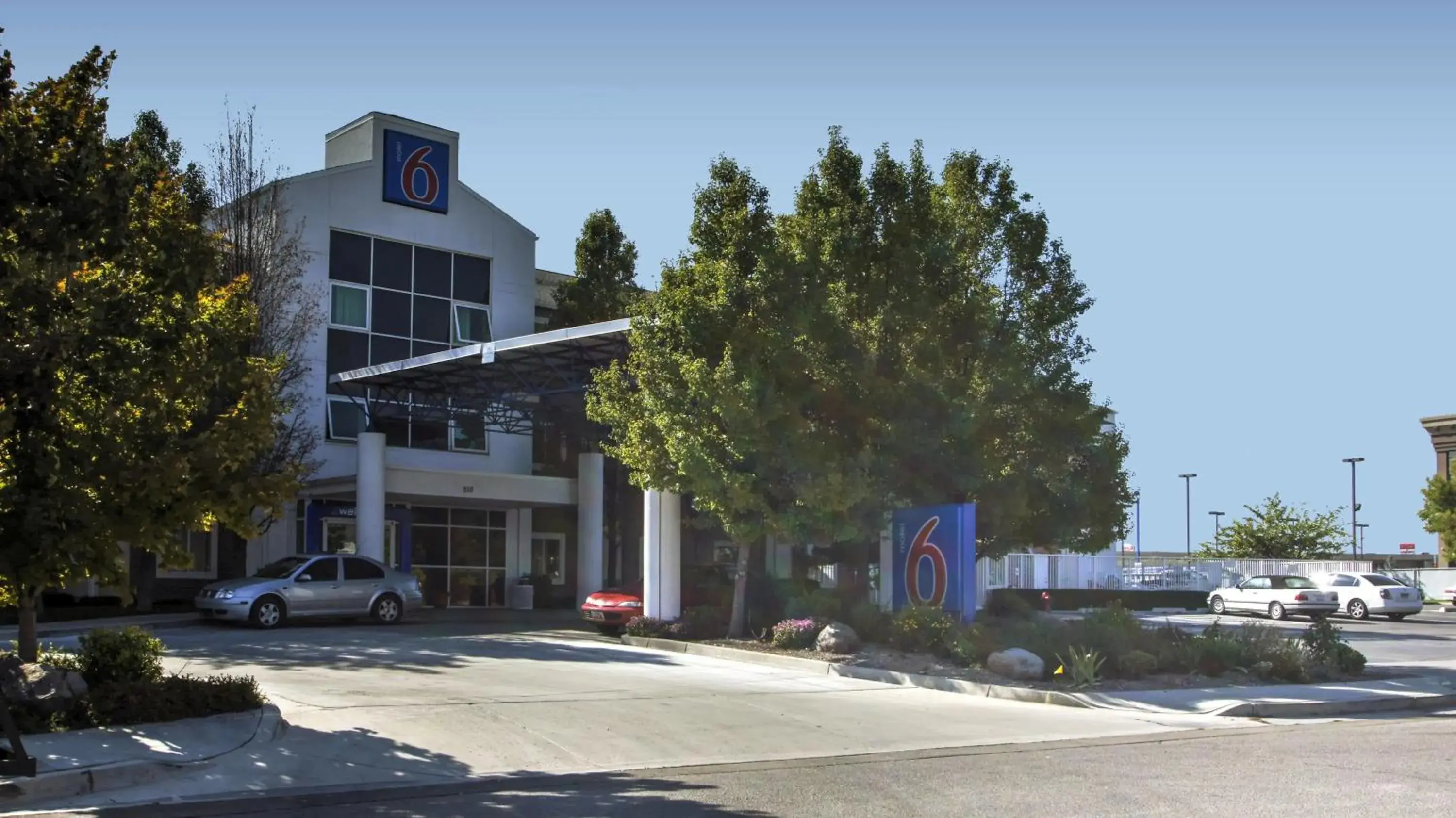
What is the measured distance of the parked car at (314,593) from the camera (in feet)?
90.3

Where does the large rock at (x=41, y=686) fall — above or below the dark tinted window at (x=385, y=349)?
below

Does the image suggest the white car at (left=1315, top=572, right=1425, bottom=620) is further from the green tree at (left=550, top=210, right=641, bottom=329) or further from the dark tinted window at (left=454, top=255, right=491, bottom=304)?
the dark tinted window at (left=454, top=255, right=491, bottom=304)

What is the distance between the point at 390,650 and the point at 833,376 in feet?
28.5

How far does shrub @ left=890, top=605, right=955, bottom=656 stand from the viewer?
69.2 ft

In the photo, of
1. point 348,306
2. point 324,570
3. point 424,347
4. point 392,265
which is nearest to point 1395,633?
point 324,570

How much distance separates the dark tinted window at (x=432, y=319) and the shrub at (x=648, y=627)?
621 inches

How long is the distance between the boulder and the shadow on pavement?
94.5 inches

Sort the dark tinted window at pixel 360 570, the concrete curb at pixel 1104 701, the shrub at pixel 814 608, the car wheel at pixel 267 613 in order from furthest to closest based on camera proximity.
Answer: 1. the dark tinted window at pixel 360 570
2. the car wheel at pixel 267 613
3. the shrub at pixel 814 608
4. the concrete curb at pixel 1104 701

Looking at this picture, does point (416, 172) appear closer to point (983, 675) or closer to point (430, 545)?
point (430, 545)

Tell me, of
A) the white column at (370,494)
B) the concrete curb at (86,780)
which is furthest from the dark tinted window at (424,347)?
the concrete curb at (86,780)

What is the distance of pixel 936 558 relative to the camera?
23156 mm

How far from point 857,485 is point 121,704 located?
507 inches

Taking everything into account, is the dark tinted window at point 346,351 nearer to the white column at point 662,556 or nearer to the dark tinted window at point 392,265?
the dark tinted window at point 392,265

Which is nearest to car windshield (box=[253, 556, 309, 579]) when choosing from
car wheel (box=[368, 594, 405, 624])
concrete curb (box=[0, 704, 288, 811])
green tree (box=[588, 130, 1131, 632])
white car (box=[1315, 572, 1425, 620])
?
car wheel (box=[368, 594, 405, 624])
